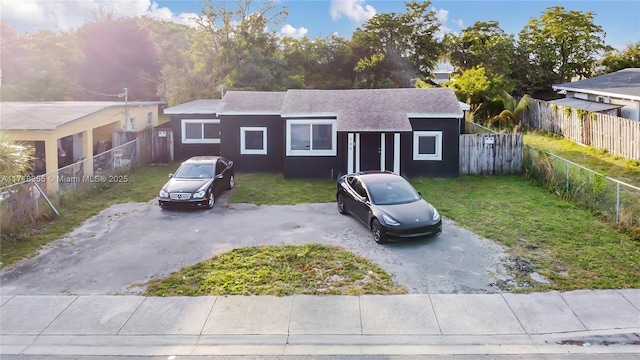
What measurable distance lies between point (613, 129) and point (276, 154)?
602 inches

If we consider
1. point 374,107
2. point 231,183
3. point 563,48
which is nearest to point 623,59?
point 563,48

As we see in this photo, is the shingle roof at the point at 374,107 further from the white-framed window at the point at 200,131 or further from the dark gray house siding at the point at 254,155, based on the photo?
the white-framed window at the point at 200,131

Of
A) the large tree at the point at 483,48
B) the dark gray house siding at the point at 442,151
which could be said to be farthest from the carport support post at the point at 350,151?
the large tree at the point at 483,48

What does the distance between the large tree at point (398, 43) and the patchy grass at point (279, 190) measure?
27.9 metres

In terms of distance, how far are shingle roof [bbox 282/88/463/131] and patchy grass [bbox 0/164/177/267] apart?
242 inches

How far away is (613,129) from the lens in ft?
76.3

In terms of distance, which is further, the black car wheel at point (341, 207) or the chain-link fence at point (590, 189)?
the black car wheel at point (341, 207)

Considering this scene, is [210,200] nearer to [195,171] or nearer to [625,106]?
[195,171]

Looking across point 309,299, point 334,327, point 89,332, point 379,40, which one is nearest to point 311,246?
point 309,299

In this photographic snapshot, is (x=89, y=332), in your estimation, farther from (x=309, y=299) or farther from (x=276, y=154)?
(x=276, y=154)

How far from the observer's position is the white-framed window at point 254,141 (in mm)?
21859

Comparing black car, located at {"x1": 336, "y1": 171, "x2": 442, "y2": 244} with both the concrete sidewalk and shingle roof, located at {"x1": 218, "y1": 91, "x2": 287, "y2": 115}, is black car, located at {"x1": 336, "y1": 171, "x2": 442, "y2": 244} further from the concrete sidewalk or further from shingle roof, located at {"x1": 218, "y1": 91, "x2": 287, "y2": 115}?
shingle roof, located at {"x1": 218, "y1": 91, "x2": 287, "y2": 115}

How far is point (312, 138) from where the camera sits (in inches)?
804

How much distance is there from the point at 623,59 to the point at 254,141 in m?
35.1
